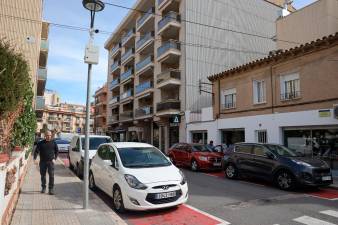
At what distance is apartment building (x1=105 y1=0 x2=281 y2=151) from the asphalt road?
1587 centimetres

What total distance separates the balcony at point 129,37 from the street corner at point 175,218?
3719 cm

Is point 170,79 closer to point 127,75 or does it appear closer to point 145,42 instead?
point 145,42

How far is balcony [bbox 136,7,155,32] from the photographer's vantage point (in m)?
36.2

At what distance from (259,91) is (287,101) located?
2648 millimetres

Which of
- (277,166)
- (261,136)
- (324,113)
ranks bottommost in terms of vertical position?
(277,166)

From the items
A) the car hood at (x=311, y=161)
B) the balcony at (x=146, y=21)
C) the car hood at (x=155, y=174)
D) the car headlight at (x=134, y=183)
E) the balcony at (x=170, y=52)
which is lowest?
the car headlight at (x=134, y=183)

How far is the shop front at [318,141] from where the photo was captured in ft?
49.3

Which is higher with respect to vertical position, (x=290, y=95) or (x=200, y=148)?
(x=290, y=95)

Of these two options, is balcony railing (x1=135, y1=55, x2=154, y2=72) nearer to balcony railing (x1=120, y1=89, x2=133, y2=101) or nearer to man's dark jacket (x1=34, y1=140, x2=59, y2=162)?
balcony railing (x1=120, y1=89, x2=133, y2=101)

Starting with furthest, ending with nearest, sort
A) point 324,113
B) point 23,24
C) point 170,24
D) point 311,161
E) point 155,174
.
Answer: point 170,24 → point 23,24 → point 324,113 → point 311,161 → point 155,174

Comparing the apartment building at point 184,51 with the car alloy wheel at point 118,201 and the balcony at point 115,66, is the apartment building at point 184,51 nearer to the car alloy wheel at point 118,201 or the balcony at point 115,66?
the balcony at point 115,66

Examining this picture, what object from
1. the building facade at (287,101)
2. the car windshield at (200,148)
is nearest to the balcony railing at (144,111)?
the building facade at (287,101)

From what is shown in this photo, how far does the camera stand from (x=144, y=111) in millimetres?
35688

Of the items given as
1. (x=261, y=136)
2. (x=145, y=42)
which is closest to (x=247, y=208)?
(x=261, y=136)
